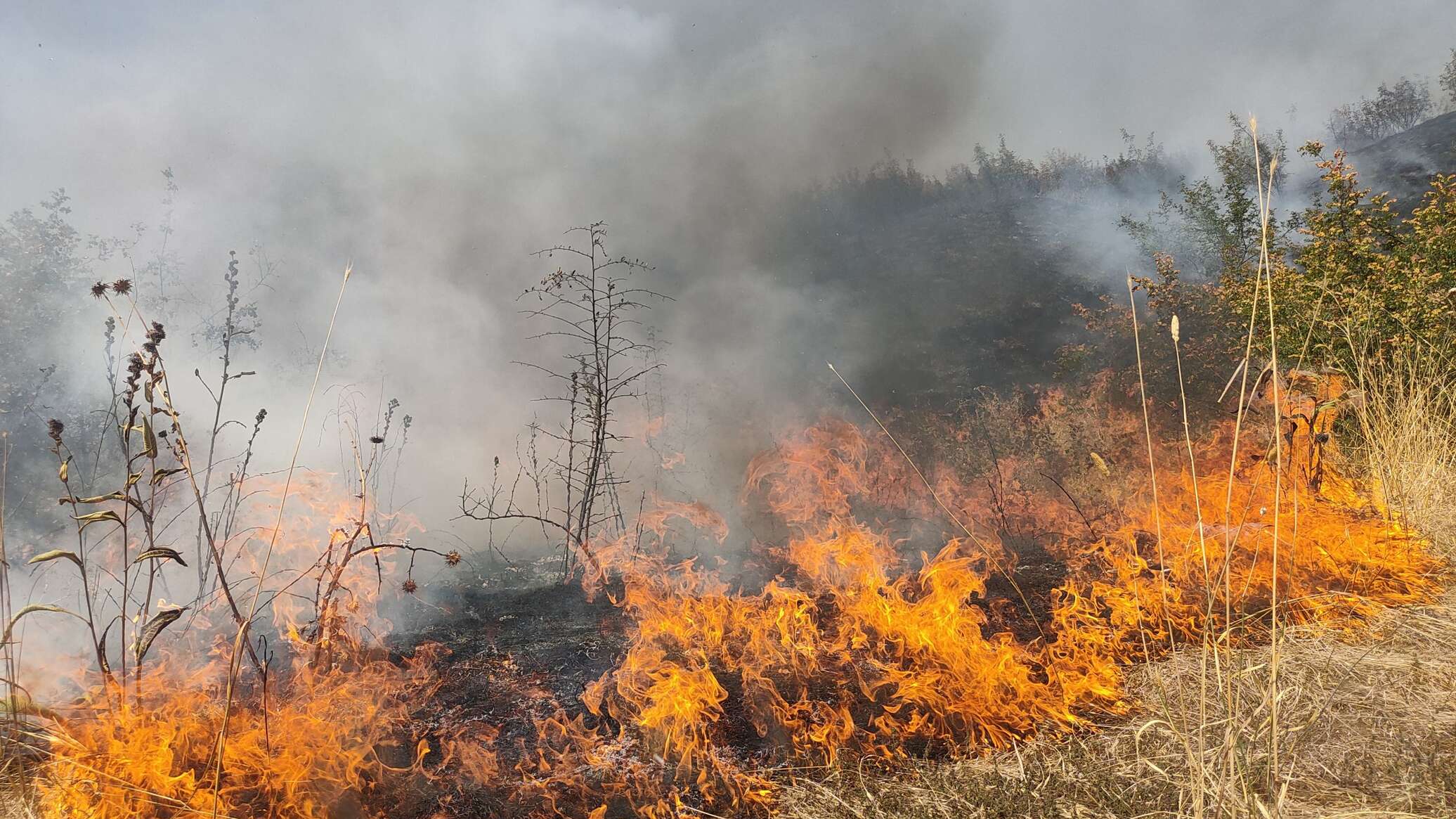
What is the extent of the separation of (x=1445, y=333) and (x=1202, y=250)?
9.54 meters

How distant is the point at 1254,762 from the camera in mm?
1967

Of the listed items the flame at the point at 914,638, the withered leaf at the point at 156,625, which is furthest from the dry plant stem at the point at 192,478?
the flame at the point at 914,638

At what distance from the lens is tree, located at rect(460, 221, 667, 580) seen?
5926 mm

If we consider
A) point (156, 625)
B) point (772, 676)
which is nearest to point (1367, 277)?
point (772, 676)

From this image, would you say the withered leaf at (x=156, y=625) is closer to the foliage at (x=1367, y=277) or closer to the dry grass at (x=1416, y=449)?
the dry grass at (x=1416, y=449)

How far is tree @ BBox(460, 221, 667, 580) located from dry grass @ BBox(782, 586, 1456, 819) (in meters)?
2.91

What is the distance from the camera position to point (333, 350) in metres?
10.3

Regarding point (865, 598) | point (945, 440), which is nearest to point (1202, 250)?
point (945, 440)

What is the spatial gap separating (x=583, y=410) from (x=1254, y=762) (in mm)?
9445

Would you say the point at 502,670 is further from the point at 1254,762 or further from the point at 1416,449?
the point at 1416,449

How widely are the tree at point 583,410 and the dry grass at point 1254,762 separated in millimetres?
2913

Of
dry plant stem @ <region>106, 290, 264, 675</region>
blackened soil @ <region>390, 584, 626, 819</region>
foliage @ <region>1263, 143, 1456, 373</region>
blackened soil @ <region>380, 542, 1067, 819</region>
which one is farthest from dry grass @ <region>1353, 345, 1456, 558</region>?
dry plant stem @ <region>106, 290, 264, 675</region>

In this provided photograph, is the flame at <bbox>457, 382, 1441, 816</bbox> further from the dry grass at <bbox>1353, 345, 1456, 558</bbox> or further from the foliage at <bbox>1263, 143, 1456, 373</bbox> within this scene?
the foliage at <bbox>1263, 143, 1456, 373</bbox>

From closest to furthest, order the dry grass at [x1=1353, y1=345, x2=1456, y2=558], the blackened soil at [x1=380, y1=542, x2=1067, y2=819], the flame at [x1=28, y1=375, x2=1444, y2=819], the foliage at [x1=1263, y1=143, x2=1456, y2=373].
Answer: the flame at [x1=28, y1=375, x2=1444, y2=819] → the blackened soil at [x1=380, y1=542, x2=1067, y2=819] → the dry grass at [x1=1353, y1=345, x2=1456, y2=558] → the foliage at [x1=1263, y1=143, x2=1456, y2=373]
